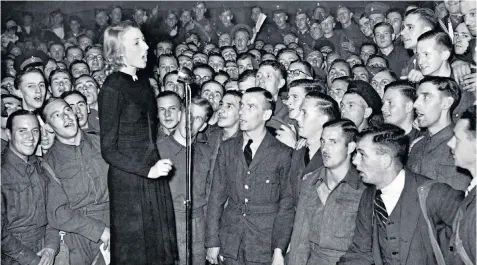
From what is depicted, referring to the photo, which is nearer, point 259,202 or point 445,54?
point 259,202

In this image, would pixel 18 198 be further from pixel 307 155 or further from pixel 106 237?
pixel 307 155

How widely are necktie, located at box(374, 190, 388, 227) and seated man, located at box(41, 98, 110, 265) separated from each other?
2083 millimetres

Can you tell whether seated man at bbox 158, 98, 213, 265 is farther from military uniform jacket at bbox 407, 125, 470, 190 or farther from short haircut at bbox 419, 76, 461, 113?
short haircut at bbox 419, 76, 461, 113

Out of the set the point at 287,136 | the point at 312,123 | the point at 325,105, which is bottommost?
the point at 287,136

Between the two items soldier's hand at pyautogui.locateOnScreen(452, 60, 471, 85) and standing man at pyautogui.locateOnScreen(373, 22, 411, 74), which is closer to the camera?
soldier's hand at pyautogui.locateOnScreen(452, 60, 471, 85)

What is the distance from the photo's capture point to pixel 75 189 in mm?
4191

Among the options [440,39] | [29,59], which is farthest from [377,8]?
[29,59]

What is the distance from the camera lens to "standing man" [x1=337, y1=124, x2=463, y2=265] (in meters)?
Result: 2.94

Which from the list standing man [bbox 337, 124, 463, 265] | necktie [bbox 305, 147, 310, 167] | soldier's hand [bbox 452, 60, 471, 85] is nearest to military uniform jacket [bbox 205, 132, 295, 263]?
necktie [bbox 305, 147, 310, 167]

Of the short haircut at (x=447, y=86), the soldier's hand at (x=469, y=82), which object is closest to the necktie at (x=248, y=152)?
the short haircut at (x=447, y=86)

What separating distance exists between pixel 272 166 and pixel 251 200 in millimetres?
299

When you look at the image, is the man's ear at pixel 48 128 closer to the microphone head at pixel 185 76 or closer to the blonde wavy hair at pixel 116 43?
the blonde wavy hair at pixel 116 43

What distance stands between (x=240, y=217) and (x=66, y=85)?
2917mm

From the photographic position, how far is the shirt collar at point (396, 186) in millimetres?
3141
